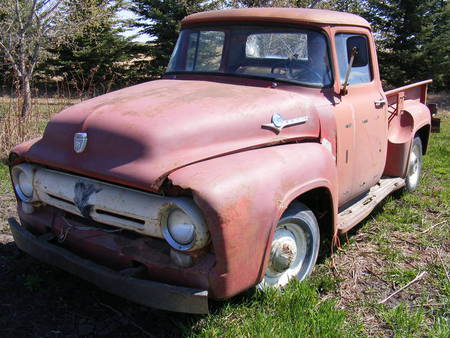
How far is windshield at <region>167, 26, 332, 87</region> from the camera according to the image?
3.53m

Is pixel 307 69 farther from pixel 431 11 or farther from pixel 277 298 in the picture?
pixel 431 11

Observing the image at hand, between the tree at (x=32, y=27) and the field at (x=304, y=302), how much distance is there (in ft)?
21.4

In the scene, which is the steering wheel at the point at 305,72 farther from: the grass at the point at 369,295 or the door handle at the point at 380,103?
the grass at the point at 369,295

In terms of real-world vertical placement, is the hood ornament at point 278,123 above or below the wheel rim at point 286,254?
above

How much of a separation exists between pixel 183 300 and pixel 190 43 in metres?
2.41

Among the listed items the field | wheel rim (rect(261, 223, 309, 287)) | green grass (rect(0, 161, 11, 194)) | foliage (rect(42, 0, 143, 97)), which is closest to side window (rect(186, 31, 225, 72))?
wheel rim (rect(261, 223, 309, 287))

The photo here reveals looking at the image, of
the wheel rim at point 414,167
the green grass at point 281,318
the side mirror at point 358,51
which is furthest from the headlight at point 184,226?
the wheel rim at point 414,167

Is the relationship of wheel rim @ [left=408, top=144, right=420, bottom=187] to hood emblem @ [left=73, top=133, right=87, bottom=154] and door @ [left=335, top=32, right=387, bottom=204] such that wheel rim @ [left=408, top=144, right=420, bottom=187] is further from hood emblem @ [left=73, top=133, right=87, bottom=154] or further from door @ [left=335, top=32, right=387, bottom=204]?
hood emblem @ [left=73, top=133, right=87, bottom=154]

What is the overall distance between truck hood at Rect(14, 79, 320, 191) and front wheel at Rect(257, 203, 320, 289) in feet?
1.68

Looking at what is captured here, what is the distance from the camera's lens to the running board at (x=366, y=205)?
3657 millimetres

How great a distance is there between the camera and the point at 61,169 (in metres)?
2.95

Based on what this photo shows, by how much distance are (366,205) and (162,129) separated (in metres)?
2.23

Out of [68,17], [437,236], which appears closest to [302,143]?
[437,236]

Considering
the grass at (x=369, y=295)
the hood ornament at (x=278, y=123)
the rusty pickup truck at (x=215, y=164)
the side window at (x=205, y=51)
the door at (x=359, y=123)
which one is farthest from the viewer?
the side window at (x=205, y=51)
